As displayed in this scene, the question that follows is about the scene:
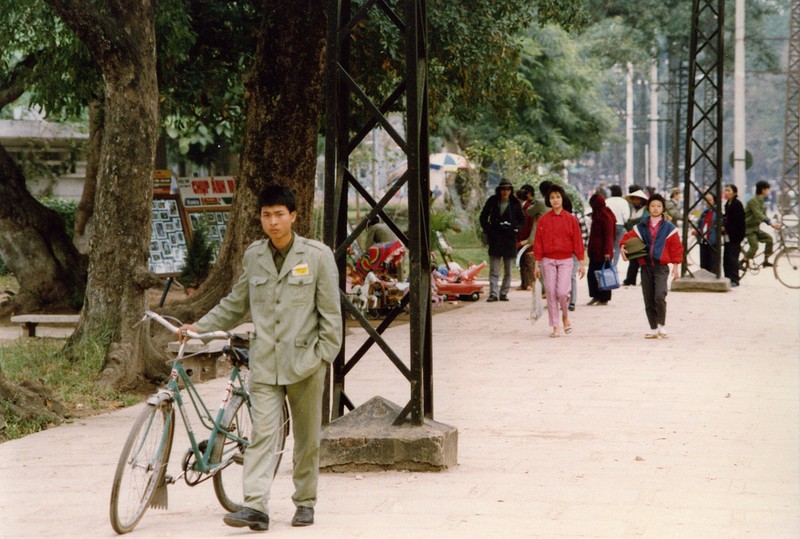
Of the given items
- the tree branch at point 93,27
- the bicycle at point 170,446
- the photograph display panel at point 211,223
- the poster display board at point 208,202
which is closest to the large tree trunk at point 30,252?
the photograph display panel at point 211,223

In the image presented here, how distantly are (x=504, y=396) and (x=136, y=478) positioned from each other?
5.19m

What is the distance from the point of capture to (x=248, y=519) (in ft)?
20.7

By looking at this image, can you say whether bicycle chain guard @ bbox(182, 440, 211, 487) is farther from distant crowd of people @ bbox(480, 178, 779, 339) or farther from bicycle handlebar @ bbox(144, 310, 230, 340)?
distant crowd of people @ bbox(480, 178, 779, 339)

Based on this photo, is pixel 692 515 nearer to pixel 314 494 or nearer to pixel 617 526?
pixel 617 526

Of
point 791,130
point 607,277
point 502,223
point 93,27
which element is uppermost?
point 791,130

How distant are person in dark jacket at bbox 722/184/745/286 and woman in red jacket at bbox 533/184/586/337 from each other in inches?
316

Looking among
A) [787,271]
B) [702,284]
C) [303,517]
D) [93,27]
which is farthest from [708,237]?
[303,517]

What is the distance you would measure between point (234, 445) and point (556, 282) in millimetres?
9313

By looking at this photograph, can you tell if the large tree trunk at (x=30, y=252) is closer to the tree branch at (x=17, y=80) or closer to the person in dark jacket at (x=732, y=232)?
Answer: the tree branch at (x=17, y=80)

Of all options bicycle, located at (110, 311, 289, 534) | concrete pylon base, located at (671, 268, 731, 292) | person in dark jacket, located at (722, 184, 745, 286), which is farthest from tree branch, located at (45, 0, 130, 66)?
person in dark jacket, located at (722, 184, 745, 286)

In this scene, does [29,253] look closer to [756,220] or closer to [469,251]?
[756,220]

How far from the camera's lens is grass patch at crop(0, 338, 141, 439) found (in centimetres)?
1080

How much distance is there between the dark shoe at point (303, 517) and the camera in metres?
6.58

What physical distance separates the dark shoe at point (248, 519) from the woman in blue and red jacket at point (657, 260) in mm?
9385
